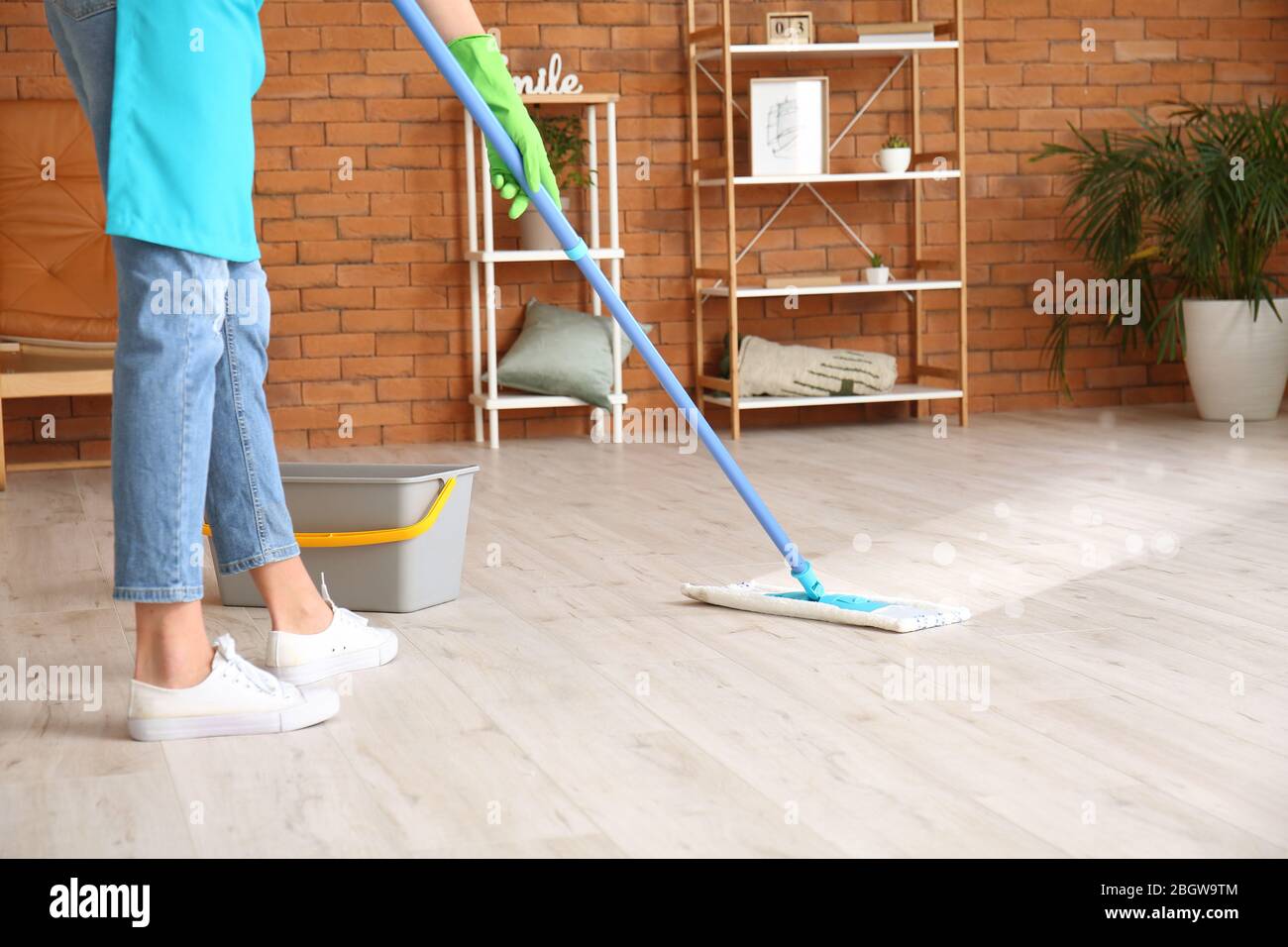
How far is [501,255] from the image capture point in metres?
4.43

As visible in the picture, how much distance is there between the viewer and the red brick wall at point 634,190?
4.60 m

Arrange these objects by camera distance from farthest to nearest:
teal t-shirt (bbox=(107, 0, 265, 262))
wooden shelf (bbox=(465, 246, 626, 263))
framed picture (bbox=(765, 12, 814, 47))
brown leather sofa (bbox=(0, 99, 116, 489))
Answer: framed picture (bbox=(765, 12, 814, 47)) → wooden shelf (bbox=(465, 246, 626, 263)) → brown leather sofa (bbox=(0, 99, 116, 489)) → teal t-shirt (bbox=(107, 0, 265, 262))

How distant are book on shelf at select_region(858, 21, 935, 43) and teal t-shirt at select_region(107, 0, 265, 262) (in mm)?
3265

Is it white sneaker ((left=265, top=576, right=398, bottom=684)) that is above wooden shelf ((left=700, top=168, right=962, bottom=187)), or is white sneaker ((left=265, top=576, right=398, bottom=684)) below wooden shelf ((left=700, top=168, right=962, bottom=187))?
below

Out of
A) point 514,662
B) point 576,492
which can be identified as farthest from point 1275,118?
point 514,662

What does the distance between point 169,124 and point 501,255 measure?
2.79 meters

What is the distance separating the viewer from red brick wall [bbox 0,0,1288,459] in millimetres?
4598

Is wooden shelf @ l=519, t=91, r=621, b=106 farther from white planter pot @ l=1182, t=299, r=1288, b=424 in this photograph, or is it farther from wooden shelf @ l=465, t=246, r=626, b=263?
white planter pot @ l=1182, t=299, r=1288, b=424
